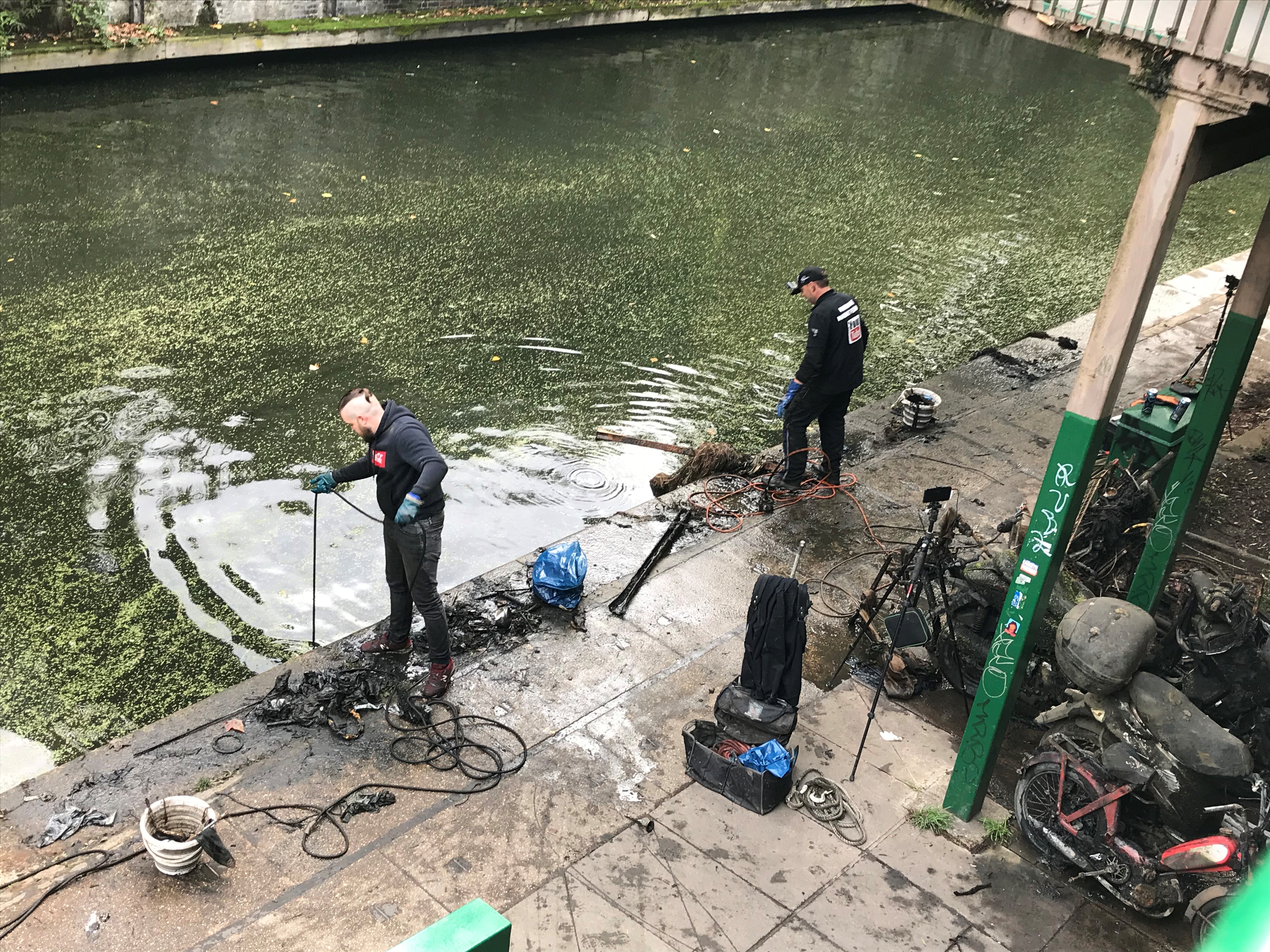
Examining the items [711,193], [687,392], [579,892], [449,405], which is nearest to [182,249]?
[449,405]

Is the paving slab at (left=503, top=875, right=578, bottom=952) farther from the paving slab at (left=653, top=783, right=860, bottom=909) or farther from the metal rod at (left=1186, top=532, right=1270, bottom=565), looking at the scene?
the metal rod at (left=1186, top=532, right=1270, bottom=565)

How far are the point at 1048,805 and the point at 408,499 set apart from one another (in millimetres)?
3288

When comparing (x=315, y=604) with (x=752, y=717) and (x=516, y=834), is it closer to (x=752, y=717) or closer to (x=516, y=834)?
(x=516, y=834)

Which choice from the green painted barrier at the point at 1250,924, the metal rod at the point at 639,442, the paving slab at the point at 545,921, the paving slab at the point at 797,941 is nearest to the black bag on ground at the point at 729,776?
the paving slab at the point at 797,941

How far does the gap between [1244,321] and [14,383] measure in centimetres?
838

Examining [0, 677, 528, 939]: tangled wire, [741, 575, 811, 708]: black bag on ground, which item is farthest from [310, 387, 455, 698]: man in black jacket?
[741, 575, 811, 708]: black bag on ground

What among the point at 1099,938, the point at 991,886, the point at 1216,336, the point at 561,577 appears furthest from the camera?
the point at 1216,336

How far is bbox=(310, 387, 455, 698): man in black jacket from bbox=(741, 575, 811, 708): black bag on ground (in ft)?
5.26

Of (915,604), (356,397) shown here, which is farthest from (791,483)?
(356,397)

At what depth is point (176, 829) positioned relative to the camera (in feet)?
15.9

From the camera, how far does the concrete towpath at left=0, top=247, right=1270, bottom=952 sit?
15.4 feet

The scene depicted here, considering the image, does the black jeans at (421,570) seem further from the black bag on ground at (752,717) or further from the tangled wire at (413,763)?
the black bag on ground at (752,717)

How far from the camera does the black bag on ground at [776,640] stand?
215 inches

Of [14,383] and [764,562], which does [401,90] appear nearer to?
[14,383]
